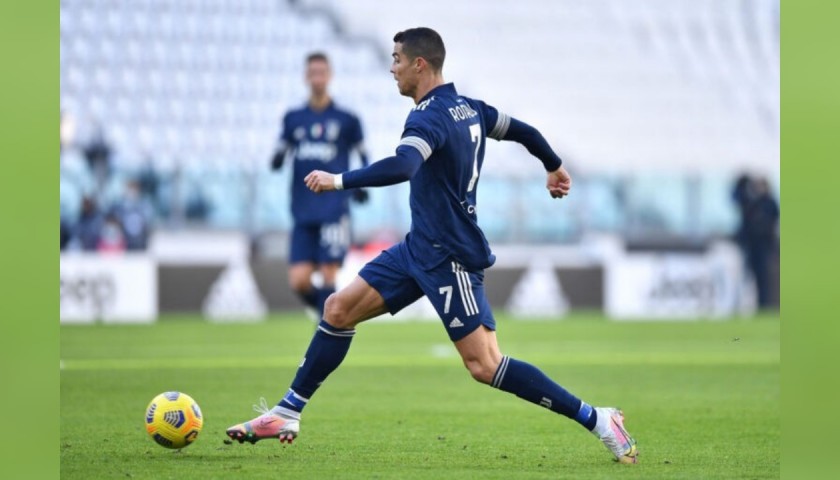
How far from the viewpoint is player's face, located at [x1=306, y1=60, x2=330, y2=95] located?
1207cm

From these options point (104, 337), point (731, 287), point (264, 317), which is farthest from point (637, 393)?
point (731, 287)

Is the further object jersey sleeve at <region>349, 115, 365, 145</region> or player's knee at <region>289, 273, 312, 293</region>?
player's knee at <region>289, 273, 312, 293</region>

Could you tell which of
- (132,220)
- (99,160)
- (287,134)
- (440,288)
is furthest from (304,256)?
(99,160)

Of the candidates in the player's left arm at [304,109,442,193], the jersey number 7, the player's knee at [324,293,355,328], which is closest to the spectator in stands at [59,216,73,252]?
the player's knee at [324,293,355,328]

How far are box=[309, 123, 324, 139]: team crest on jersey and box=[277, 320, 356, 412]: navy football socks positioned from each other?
229 inches

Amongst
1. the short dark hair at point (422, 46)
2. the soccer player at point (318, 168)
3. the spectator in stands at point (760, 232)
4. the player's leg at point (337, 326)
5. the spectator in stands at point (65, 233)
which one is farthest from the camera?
the spectator in stands at point (760, 232)

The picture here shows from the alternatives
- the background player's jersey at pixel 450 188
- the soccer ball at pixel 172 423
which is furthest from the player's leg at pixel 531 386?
the soccer ball at pixel 172 423

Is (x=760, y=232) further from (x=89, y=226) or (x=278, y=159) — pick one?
(x=278, y=159)

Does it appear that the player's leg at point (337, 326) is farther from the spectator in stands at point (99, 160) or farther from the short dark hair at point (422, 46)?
the spectator in stands at point (99, 160)

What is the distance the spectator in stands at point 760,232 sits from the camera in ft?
76.5

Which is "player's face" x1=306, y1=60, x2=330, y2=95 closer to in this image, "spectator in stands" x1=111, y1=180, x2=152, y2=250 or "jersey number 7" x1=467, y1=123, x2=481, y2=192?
"jersey number 7" x1=467, y1=123, x2=481, y2=192

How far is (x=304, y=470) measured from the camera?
594cm

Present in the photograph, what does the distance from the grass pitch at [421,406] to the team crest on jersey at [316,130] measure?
6.69ft

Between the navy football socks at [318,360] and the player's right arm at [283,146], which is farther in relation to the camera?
the player's right arm at [283,146]
